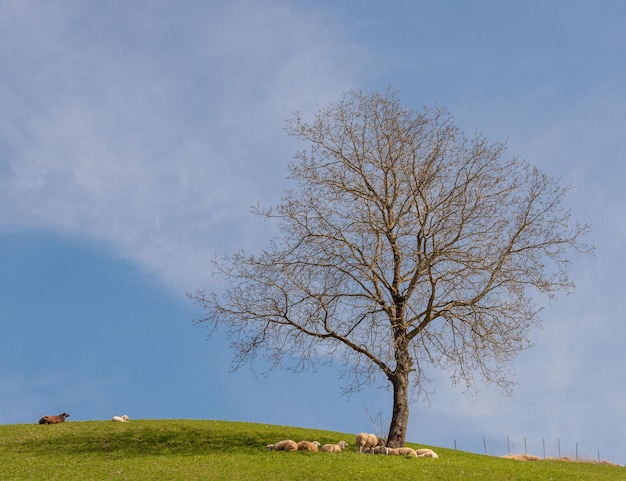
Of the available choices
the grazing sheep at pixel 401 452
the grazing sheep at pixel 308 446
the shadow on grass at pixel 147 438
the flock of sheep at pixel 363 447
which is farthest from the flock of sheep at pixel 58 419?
the grazing sheep at pixel 401 452

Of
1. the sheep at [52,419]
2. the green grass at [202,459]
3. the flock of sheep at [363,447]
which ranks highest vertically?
the sheep at [52,419]

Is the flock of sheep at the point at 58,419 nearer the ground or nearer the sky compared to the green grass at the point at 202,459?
nearer the sky

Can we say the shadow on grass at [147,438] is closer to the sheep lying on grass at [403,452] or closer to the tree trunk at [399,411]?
the sheep lying on grass at [403,452]

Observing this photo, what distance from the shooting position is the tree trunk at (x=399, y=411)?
95.6 feet

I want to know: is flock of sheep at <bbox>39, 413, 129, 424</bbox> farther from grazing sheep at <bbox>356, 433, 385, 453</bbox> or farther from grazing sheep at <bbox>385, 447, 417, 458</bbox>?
grazing sheep at <bbox>385, 447, 417, 458</bbox>

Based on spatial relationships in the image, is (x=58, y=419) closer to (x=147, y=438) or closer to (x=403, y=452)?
(x=147, y=438)

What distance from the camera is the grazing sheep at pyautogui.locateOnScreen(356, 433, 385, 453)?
91.5 feet

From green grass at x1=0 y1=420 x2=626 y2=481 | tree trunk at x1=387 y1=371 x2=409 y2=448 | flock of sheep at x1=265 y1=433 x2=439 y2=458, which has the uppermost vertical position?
tree trunk at x1=387 y1=371 x2=409 y2=448

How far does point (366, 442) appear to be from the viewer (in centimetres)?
2792

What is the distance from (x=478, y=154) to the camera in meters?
30.6

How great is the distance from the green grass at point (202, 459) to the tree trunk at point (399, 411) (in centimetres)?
215

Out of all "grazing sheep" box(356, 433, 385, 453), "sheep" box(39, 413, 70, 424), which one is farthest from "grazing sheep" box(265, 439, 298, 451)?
"sheep" box(39, 413, 70, 424)

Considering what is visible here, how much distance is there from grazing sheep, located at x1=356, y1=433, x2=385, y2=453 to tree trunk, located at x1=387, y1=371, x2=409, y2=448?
4.00 feet

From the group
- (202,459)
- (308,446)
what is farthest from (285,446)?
(202,459)
